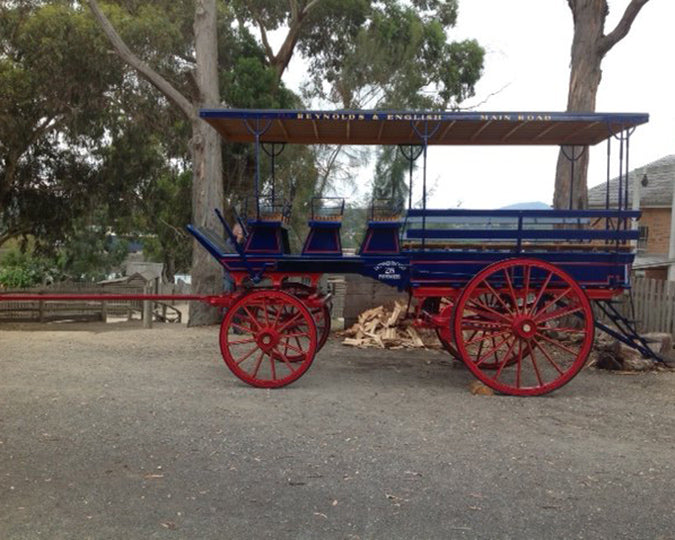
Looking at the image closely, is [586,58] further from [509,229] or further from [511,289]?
[511,289]

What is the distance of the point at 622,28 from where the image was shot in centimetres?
1138

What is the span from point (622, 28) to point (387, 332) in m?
6.56

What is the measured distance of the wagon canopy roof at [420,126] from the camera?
23.9ft

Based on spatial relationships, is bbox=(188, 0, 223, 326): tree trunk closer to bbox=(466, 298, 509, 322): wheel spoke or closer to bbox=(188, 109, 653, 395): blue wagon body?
bbox=(188, 109, 653, 395): blue wagon body

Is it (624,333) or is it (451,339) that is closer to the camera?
(451,339)

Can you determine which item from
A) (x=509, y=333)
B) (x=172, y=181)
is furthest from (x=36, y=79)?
(x=509, y=333)

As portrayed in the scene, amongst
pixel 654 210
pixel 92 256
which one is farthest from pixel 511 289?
pixel 92 256

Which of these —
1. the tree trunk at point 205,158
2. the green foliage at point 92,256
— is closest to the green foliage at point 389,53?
the tree trunk at point 205,158

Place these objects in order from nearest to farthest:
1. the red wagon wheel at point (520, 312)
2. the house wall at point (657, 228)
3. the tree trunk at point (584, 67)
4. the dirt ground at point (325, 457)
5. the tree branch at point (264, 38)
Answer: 1. the dirt ground at point (325, 457)
2. the red wagon wheel at point (520, 312)
3. the tree trunk at point (584, 67)
4. the tree branch at point (264, 38)
5. the house wall at point (657, 228)

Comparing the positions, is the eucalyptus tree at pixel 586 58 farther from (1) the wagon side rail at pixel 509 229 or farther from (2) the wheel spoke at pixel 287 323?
(2) the wheel spoke at pixel 287 323

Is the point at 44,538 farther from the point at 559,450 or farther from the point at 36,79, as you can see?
the point at 36,79

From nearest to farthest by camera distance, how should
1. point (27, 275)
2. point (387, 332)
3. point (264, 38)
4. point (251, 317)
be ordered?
point (251, 317) < point (387, 332) < point (264, 38) < point (27, 275)

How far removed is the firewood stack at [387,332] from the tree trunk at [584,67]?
3.41 m

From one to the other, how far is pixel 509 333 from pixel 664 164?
73.6 feet
